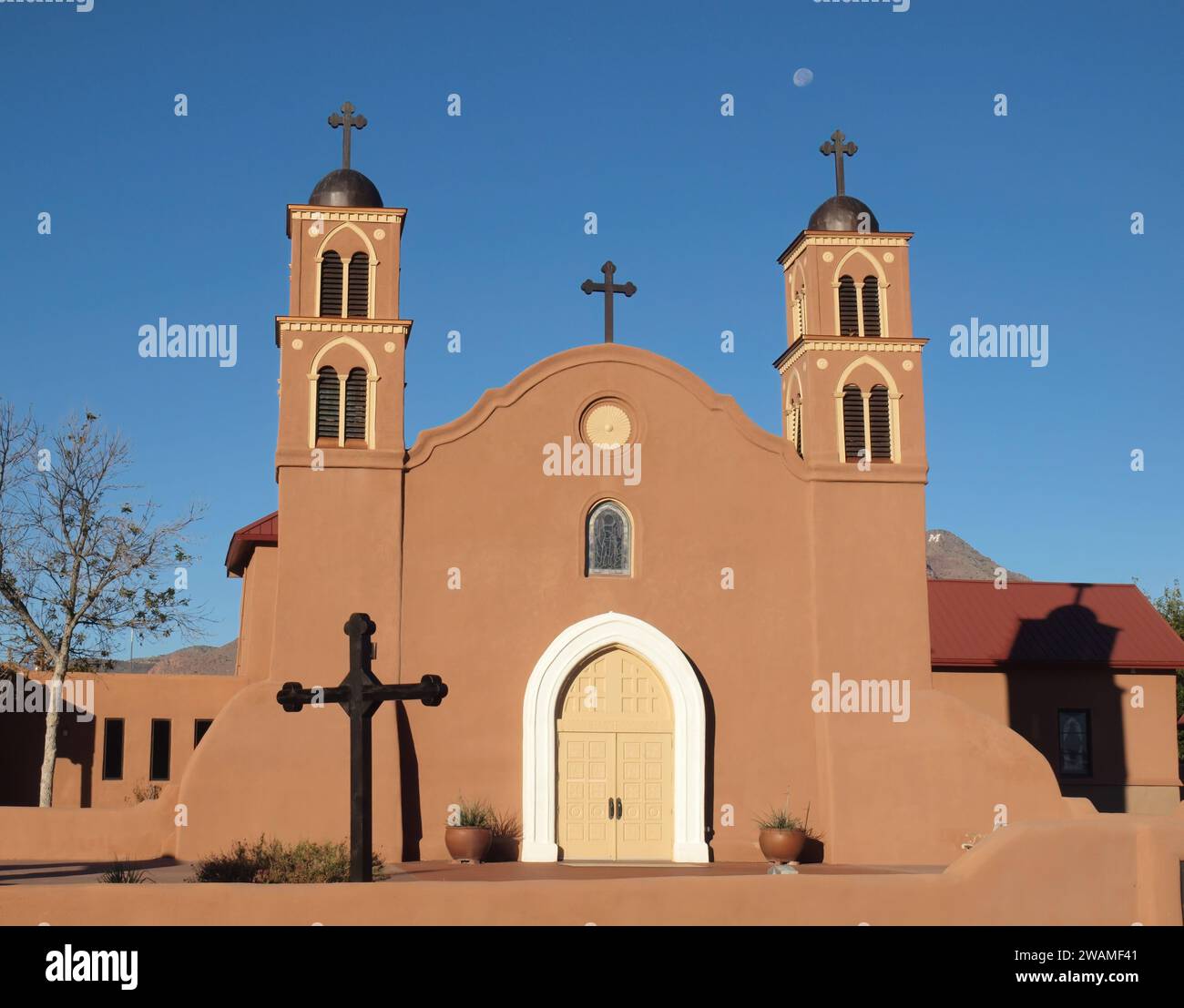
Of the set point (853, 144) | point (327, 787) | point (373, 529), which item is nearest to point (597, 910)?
point (327, 787)

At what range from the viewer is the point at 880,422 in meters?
23.4

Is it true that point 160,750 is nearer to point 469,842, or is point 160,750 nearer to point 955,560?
point 469,842

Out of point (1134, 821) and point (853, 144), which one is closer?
point (1134, 821)

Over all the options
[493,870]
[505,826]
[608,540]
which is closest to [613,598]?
[608,540]

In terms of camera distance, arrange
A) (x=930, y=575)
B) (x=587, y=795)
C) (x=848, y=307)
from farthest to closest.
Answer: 1. (x=930, y=575)
2. (x=848, y=307)
3. (x=587, y=795)

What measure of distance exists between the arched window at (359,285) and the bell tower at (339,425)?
0.6 inches

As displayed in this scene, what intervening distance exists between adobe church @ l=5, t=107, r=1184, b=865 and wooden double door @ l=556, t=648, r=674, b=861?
0.14ft

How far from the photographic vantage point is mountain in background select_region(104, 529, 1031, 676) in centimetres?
9619

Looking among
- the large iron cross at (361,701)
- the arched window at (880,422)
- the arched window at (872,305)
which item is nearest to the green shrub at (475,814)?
the large iron cross at (361,701)

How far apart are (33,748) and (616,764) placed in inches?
548
